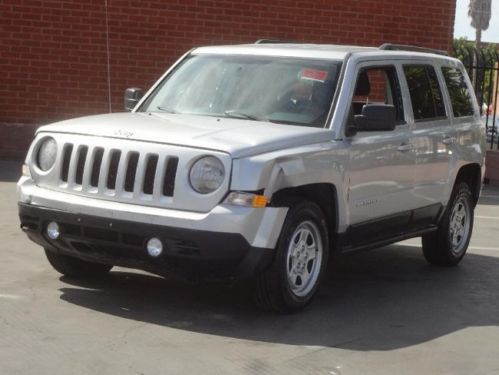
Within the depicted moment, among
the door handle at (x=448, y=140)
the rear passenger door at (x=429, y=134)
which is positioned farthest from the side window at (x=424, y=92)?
the door handle at (x=448, y=140)

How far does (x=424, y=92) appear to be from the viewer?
9.16 meters

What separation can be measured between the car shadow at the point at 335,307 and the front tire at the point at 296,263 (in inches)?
5.1

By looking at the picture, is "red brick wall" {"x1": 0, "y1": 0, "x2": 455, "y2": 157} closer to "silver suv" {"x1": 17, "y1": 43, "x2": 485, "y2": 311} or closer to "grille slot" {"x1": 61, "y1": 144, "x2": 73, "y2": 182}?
"silver suv" {"x1": 17, "y1": 43, "x2": 485, "y2": 311}

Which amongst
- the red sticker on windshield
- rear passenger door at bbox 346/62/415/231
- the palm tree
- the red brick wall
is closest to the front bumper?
rear passenger door at bbox 346/62/415/231

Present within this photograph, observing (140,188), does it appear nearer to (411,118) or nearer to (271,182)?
(271,182)

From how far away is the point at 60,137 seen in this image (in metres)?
7.43

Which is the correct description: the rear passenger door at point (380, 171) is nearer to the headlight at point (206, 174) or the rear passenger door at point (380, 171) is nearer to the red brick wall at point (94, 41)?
the headlight at point (206, 174)

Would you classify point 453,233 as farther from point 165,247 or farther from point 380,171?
point 165,247

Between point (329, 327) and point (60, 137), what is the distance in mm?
2163

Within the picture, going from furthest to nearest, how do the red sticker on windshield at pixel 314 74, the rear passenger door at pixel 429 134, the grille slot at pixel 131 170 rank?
the rear passenger door at pixel 429 134 → the red sticker on windshield at pixel 314 74 → the grille slot at pixel 131 170

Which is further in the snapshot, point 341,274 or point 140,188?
point 341,274

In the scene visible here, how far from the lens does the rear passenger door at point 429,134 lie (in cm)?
879

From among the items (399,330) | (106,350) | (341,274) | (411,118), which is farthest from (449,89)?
(106,350)

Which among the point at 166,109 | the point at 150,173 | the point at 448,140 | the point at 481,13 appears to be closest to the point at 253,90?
the point at 166,109
